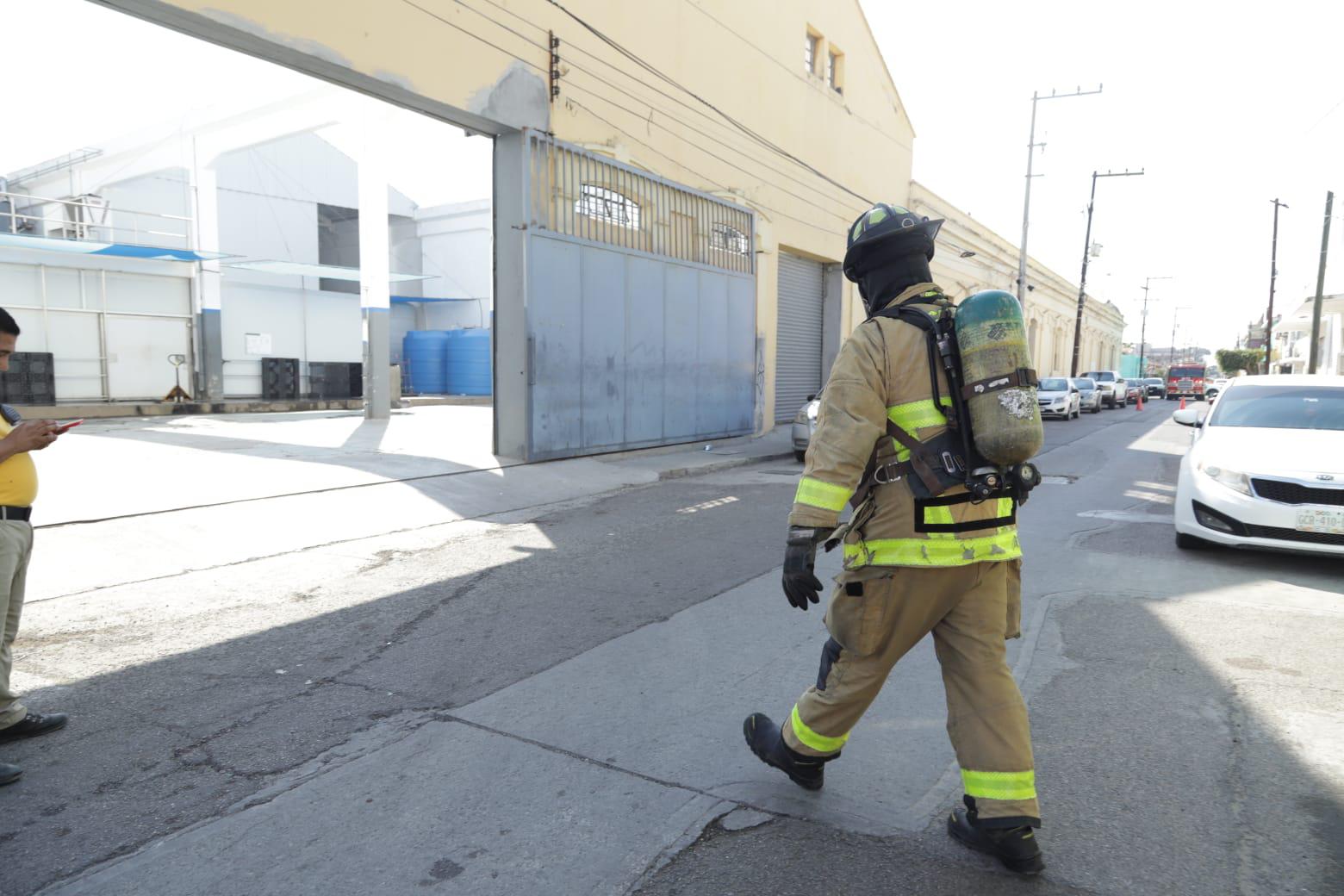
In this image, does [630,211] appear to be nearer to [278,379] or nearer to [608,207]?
[608,207]

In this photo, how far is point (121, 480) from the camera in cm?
866

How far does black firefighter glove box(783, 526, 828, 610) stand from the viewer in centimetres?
254

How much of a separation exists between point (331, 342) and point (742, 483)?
1872 cm

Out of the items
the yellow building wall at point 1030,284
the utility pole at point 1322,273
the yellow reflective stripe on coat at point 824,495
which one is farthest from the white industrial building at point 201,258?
the utility pole at point 1322,273

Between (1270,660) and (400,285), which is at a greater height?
(400,285)

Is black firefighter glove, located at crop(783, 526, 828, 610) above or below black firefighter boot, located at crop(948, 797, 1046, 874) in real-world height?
above

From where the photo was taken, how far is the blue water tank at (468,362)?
28531 millimetres

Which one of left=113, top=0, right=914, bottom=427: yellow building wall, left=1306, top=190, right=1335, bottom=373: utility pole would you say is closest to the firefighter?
left=113, top=0, right=914, bottom=427: yellow building wall

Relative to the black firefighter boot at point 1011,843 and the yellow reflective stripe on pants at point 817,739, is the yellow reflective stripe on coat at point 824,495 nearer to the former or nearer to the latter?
the yellow reflective stripe on pants at point 817,739

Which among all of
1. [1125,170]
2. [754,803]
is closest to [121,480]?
[754,803]

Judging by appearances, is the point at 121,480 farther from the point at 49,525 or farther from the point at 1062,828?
the point at 1062,828

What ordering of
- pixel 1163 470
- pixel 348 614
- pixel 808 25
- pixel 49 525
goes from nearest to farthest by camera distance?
pixel 348 614, pixel 49 525, pixel 1163 470, pixel 808 25

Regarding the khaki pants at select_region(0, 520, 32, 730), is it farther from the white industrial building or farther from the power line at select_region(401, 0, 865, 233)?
the white industrial building

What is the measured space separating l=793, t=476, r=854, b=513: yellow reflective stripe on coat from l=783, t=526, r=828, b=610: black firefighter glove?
0.26 ft
